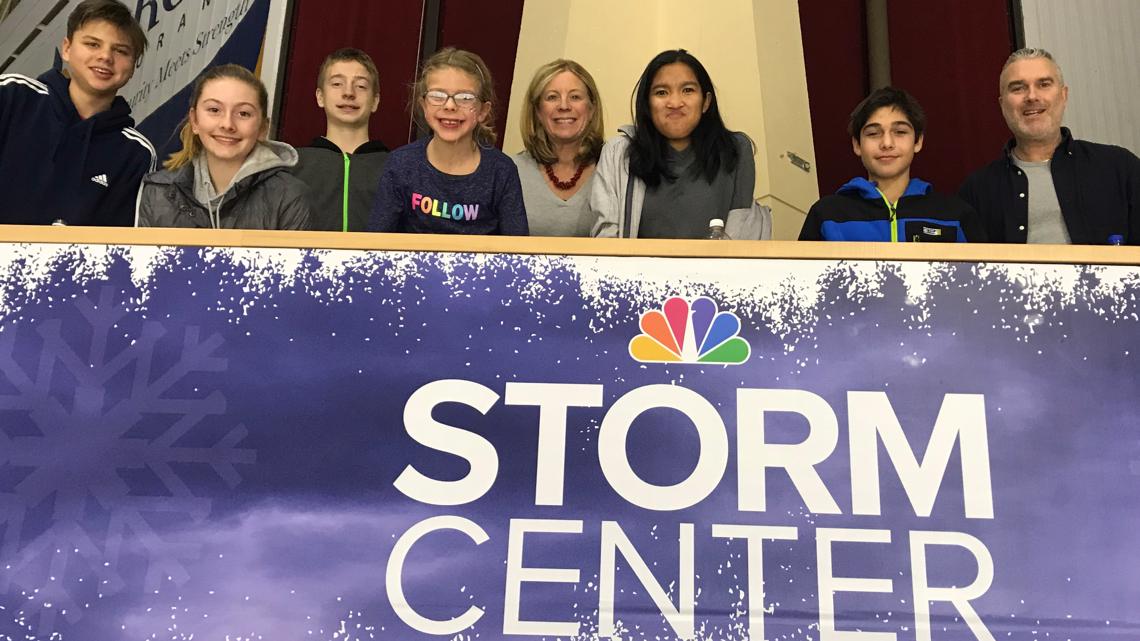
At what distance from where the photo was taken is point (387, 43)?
163 inches

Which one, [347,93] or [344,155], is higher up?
[347,93]

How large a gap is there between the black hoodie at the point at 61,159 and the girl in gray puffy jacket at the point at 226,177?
6.1 inches

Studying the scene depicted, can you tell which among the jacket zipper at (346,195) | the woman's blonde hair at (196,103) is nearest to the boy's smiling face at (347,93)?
the jacket zipper at (346,195)

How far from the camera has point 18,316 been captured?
150 cm

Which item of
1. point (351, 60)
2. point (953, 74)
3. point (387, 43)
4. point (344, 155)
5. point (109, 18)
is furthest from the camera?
point (387, 43)

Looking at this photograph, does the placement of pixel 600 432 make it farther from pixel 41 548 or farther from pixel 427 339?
pixel 41 548

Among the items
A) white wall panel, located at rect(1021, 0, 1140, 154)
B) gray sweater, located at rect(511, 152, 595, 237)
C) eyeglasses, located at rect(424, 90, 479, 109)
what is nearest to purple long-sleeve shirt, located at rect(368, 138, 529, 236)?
eyeglasses, located at rect(424, 90, 479, 109)

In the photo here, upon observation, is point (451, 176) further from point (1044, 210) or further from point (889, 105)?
point (1044, 210)

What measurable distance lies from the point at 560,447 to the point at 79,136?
1.29m

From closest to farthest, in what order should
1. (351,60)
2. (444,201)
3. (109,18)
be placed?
(444,201) → (109,18) → (351,60)

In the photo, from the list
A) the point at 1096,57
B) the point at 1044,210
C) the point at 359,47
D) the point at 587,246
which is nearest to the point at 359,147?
the point at 587,246

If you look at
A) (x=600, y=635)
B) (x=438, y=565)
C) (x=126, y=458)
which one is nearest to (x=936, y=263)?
(x=600, y=635)

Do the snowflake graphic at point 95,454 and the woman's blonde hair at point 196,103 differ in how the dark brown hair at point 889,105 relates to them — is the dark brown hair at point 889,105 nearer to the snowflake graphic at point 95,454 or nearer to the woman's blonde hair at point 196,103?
the woman's blonde hair at point 196,103

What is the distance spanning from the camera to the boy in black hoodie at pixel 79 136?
2051 mm
